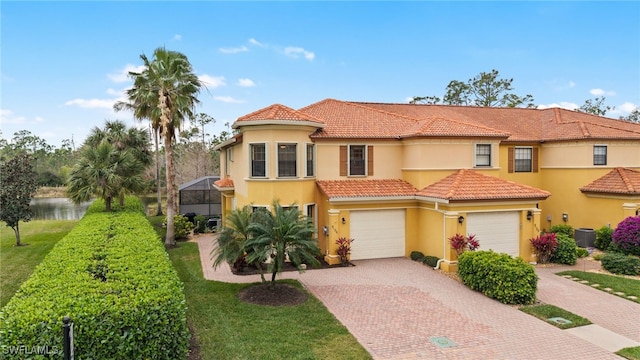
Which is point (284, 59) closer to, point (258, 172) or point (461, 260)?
point (258, 172)

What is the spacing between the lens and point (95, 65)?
18766mm

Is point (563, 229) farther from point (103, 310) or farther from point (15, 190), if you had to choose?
point (15, 190)

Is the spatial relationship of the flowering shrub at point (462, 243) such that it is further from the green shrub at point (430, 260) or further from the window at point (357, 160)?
the window at point (357, 160)

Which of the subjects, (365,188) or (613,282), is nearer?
(613,282)

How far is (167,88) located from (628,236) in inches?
861

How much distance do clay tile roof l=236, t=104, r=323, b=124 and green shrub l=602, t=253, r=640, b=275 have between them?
1286cm

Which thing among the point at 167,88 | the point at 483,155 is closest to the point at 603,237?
the point at 483,155

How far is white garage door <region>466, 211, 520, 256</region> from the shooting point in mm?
14969

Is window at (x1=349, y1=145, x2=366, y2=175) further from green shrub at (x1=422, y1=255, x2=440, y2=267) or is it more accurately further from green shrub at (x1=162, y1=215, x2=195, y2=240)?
green shrub at (x1=162, y1=215, x2=195, y2=240)

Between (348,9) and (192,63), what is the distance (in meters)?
8.83

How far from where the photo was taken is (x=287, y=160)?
51.4 ft

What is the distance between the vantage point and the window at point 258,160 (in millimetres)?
15500

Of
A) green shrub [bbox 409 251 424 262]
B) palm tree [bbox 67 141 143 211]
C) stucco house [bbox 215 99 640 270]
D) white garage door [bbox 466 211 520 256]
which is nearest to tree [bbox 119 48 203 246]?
palm tree [bbox 67 141 143 211]

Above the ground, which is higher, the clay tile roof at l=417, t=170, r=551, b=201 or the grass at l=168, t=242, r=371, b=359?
the clay tile roof at l=417, t=170, r=551, b=201
